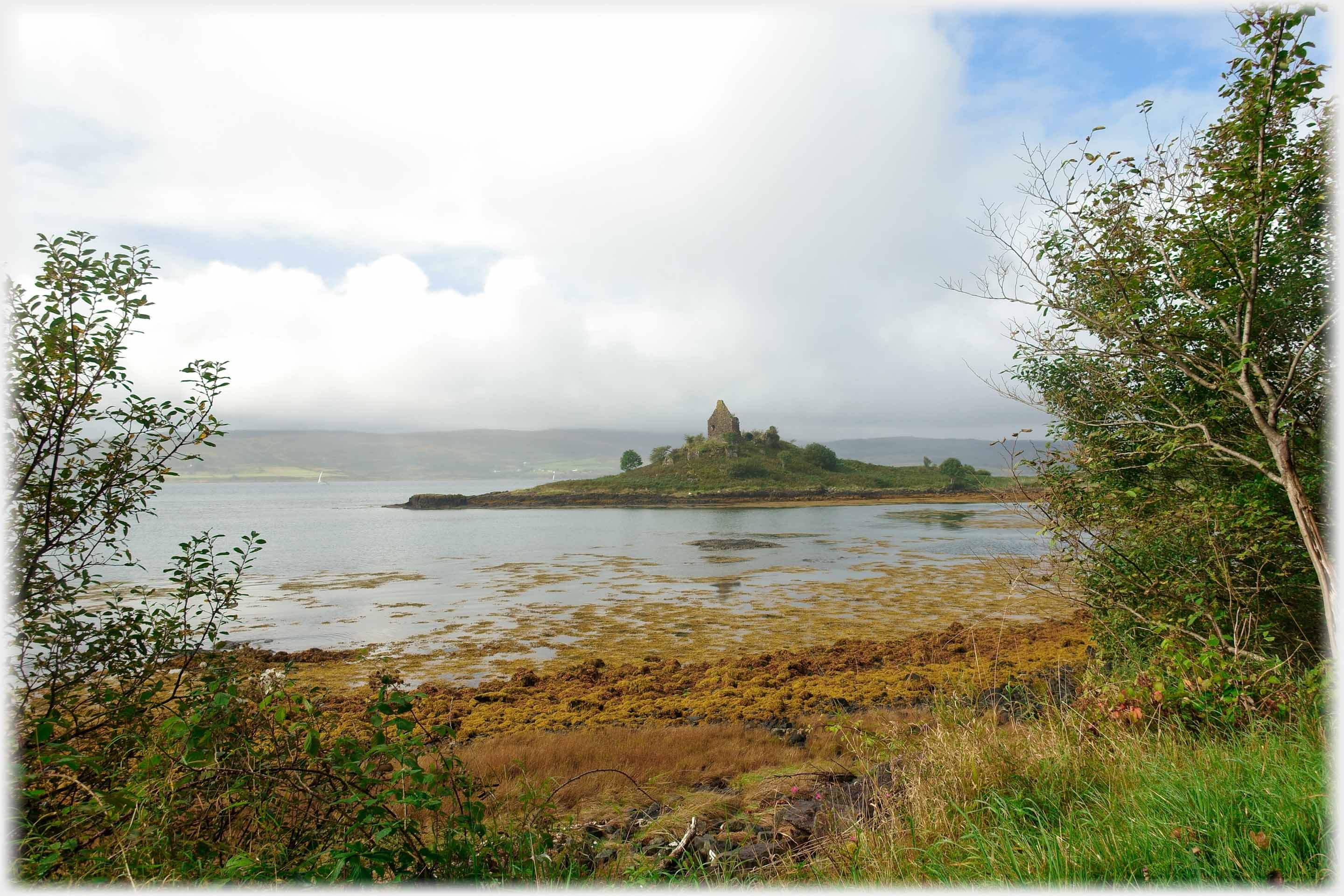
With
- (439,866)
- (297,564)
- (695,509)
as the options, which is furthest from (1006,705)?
(695,509)

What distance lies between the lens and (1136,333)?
5.64 m

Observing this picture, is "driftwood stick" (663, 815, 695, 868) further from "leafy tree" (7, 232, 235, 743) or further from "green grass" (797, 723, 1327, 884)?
"leafy tree" (7, 232, 235, 743)

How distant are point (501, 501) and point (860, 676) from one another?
300 feet

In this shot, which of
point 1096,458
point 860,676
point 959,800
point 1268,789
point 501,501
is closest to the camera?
point 1268,789

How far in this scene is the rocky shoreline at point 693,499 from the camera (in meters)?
89.8

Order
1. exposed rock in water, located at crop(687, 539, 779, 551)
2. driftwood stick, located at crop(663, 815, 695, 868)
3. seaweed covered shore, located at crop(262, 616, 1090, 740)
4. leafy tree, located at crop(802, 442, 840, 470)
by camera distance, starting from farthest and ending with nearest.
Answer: leafy tree, located at crop(802, 442, 840, 470) < exposed rock in water, located at crop(687, 539, 779, 551) < seaweed covered shore, located at crop(262, 616, 1090, 740) < driftwood stick, located at crop(663, 815, 695, 868)

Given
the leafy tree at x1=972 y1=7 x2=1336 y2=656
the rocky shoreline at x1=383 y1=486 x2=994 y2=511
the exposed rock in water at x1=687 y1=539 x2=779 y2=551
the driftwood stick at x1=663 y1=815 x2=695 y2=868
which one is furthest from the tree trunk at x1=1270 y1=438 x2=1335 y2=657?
the rocky shoreline at x1=383 y1=486 x2=994 y2=511

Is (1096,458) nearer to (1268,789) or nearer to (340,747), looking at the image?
(1268,789)

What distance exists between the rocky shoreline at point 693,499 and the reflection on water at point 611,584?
29.5 metres

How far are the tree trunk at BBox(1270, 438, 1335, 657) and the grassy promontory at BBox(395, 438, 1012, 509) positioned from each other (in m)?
83.4

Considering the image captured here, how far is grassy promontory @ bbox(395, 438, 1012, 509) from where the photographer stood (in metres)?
94.5

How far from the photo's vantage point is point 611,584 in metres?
26.8

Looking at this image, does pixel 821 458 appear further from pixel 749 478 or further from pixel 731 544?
pixel 731 544

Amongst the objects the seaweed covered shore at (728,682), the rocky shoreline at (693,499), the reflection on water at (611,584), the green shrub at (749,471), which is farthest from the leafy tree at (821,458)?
the seaweed covered shore at (728,682)
